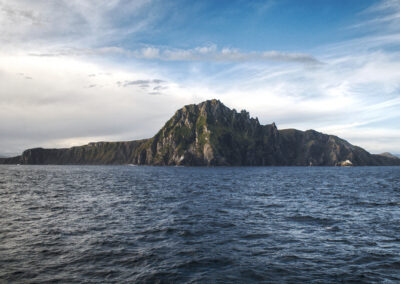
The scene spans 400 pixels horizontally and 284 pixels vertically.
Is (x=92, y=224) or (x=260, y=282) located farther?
(x=92, y=224)

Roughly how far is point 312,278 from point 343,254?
5.66m

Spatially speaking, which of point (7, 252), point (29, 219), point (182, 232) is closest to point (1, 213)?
point (29, 219)

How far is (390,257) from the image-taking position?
18.8 metres

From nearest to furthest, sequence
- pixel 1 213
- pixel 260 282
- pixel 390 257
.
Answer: pixel 260 282 → pixel 390 257 → pixel 1 213

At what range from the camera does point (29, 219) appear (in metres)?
29.8

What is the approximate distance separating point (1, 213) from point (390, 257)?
40214 mm

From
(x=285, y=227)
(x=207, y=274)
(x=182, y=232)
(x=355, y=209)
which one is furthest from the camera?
(x=355, y=209)

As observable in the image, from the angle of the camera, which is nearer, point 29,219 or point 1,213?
point 29,219

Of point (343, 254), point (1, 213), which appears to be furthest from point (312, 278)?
point (1, 213)

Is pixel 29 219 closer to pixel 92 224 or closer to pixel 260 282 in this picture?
pixel 92 224

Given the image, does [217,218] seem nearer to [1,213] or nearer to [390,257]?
[390,257]

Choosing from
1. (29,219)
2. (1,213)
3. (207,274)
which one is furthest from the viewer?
(1,213)

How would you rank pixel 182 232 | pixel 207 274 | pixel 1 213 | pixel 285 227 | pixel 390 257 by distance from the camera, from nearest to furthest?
pixel 207 274, pixel 390 257, pixel 182 232, pixel 285 227, pixel 1 213

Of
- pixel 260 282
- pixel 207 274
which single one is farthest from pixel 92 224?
pixel 260 282
